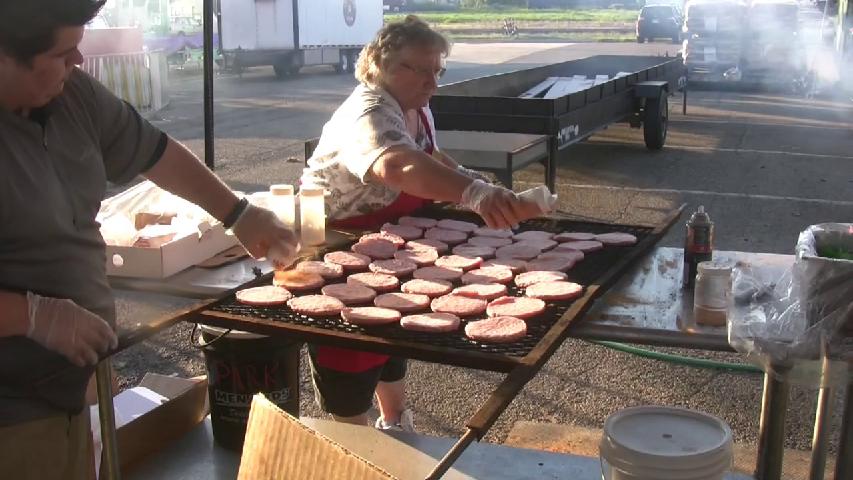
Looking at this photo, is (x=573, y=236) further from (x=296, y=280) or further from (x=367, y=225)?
(x=296, y=280)

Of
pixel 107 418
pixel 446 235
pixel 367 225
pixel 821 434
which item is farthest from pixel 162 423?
pixel 821 434

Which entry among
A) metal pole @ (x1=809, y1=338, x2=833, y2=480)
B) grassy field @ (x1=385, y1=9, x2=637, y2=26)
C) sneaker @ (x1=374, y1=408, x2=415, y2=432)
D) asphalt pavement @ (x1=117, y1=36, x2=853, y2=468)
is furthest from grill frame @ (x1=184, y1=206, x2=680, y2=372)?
grassy field @ (x1=385, y1=9, x2=637, y2=26)

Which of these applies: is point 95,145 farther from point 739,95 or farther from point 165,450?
point 739,95

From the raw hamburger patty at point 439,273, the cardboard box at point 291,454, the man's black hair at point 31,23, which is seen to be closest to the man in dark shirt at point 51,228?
the man's black hair at point 31,23

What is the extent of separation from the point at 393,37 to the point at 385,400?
5.15 ft

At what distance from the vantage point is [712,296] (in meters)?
2.48

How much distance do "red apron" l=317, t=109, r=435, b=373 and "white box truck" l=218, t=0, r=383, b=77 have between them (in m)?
20.3

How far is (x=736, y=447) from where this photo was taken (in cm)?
394

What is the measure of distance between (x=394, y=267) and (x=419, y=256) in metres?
0.17

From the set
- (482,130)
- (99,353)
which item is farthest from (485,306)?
(482,130)

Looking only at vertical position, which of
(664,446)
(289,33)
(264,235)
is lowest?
(664,446)

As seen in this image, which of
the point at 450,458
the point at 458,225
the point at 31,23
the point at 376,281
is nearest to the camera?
the point at 450,458

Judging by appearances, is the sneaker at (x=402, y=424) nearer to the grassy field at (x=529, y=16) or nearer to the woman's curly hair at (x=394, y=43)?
the woman's curly hair at (x=394, y=43)

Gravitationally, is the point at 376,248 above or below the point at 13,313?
below
